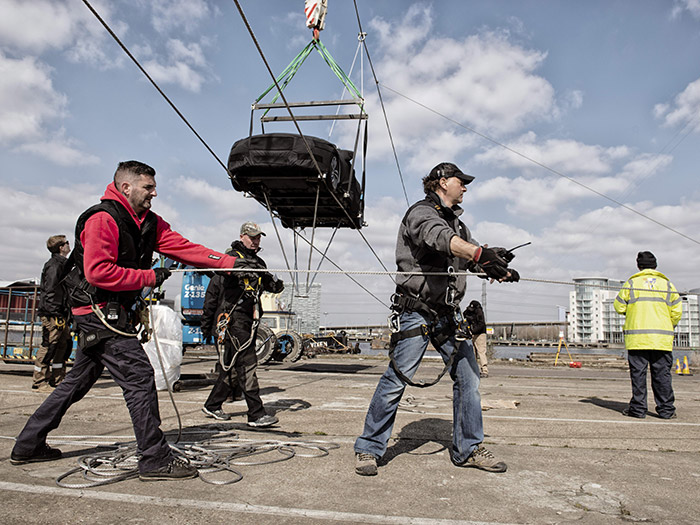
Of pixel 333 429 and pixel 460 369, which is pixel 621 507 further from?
pixel 333 429

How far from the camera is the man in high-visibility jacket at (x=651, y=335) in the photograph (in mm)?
5598

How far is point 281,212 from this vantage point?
34.9 feet

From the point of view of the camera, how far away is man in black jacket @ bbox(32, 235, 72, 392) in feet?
23.0

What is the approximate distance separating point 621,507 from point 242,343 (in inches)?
140

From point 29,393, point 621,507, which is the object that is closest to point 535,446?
point 621,507

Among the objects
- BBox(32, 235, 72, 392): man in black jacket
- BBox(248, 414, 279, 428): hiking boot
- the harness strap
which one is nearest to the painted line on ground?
the harness strap

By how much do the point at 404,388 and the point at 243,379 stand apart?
2.08m

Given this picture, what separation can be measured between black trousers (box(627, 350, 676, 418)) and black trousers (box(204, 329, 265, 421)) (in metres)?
4.12

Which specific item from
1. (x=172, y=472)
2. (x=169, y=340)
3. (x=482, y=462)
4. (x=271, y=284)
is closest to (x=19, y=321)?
(x=169, y=340)

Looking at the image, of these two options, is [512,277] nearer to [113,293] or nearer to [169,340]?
[113,293]

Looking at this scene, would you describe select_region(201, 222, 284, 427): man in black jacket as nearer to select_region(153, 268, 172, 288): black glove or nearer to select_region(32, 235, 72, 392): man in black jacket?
select_region(153, 268, 172, 288): black glove

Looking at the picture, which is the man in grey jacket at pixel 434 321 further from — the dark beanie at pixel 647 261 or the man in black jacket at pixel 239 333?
the dark beanie at pixel 647 261

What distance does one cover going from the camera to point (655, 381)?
226 inches

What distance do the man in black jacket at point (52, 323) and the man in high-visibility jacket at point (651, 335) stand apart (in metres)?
7.25
